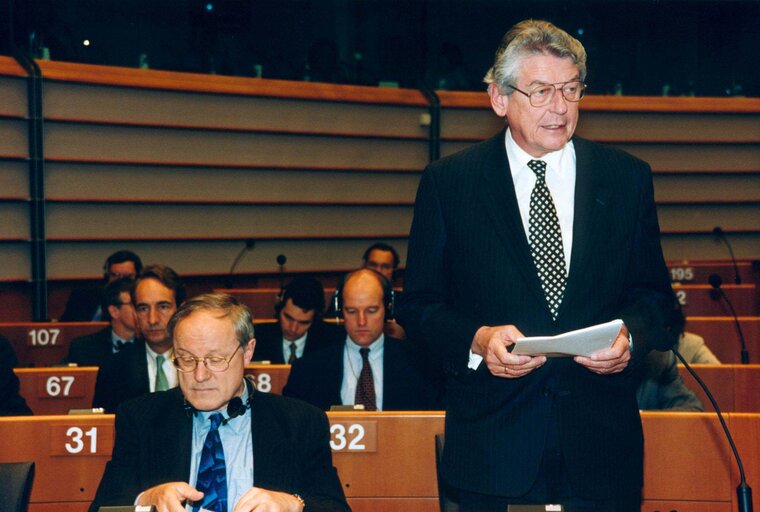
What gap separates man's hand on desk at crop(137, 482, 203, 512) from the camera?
2045 mm

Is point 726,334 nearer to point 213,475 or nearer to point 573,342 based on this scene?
point 213,475

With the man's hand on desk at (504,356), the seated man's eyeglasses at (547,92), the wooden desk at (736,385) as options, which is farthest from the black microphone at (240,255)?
the man's hand on desk at (504,356)

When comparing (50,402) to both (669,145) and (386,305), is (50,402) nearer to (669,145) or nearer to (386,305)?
(386,305)

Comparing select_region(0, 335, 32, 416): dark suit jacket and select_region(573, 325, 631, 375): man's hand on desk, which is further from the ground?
select_region(573, 325, 631, 375): man's hand on desk

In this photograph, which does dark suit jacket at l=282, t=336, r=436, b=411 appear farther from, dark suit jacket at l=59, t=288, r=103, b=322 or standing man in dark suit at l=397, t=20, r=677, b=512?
dark suit jacket at l=59, t=288, r=103, b=322

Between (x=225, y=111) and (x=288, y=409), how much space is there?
265 inches

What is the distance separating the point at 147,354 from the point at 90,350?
3.12ft

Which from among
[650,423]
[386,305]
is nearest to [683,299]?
[386,305]

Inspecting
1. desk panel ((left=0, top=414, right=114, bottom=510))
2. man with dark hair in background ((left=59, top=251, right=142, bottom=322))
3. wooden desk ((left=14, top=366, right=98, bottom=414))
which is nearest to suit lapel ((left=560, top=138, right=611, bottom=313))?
desk panel ((left=0, top=414, right=114, bottom=510))

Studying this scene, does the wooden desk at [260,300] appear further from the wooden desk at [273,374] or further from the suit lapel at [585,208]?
the suit lapel at [585,208]

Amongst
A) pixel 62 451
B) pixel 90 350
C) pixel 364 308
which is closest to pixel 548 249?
pixel 62 451

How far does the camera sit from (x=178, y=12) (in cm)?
945

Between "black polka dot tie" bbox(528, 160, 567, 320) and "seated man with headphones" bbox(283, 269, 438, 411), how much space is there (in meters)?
2.35

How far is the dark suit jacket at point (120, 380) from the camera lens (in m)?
4.12
